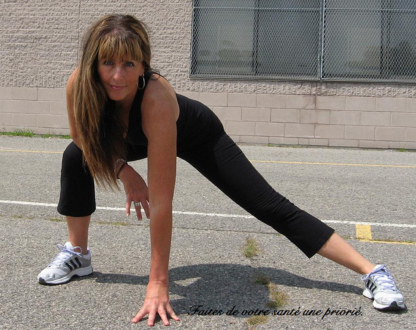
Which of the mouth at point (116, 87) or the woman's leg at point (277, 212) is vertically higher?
the mouth at point (116, 87)

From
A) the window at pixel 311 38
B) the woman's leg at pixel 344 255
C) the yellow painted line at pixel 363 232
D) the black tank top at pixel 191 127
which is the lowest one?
the yellow painted line at pixel 363 232

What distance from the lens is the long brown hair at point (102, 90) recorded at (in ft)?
9.18

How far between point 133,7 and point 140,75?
10114 millimetres

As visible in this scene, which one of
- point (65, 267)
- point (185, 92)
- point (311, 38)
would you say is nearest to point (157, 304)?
point (65, 267)

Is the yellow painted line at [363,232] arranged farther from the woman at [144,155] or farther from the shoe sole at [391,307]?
the shoe sole at [391,307]

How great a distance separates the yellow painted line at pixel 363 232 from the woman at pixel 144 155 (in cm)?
146

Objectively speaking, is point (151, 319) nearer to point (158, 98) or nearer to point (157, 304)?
point (157, 304)

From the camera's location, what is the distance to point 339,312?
309cm

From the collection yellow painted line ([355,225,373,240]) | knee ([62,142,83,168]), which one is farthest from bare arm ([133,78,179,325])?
yellow painted line ([355,225,373,240])

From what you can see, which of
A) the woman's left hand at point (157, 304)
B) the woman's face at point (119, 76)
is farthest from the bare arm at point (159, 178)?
the woman's face at point (119, 76)

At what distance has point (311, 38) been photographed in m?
12.0

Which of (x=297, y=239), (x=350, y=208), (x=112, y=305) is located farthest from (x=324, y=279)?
(x=350, y=208)

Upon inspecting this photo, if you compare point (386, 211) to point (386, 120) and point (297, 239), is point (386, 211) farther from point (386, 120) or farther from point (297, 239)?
point (386, 120)

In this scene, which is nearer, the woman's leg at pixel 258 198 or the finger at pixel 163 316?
the finger at pixel 163 316
